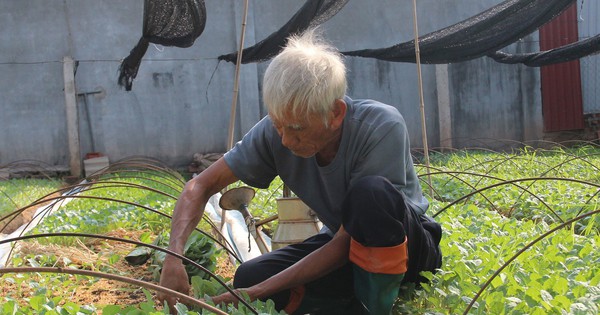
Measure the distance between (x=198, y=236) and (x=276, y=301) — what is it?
96 cm

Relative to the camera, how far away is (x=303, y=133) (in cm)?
204

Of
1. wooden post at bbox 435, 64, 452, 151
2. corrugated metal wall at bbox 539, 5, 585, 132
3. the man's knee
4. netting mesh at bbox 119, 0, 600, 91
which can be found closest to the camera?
the man's knee

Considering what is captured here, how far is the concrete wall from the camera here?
443 inches

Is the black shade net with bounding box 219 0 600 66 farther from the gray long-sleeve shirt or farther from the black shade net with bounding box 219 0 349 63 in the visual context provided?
the gray long-sleeve shirt

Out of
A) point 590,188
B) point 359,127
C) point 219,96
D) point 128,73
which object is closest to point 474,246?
point 359,127

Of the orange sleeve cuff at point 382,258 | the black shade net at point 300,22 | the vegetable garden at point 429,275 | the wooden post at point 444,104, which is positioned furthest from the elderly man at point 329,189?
the wooden post at point 444,104

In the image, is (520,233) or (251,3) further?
(251,3)

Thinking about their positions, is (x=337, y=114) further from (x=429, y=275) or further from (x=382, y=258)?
(x=429, y=275)

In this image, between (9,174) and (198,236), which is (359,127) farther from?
(9,174)

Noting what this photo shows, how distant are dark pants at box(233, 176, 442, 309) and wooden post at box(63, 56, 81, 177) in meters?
9.52

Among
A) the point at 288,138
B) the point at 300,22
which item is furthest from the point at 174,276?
the point at 300,22

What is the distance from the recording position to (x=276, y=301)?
227 centimetres

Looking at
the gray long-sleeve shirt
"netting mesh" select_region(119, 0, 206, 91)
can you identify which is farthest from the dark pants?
"netting mesh" select_region(119, 0, 206, 91)

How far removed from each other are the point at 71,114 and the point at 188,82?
207 centimetres
